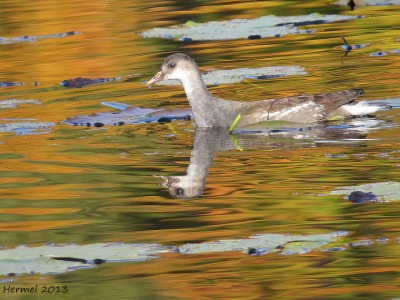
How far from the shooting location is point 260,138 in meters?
8.36

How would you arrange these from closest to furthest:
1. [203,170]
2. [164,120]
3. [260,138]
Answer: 1. [203,170]
2. [260,138]
3. [164,120]

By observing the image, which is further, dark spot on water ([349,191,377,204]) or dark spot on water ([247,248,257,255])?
dark spot on water ([349,191,377,204])

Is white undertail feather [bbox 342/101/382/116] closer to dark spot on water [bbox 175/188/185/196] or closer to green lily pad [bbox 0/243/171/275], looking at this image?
dark spot on water [bbox 175/188/185/196]

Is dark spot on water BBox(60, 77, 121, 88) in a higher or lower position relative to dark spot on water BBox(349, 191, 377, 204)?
higher

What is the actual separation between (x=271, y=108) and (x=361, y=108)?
0.89 meters

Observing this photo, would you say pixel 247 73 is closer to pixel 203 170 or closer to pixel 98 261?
pixel 203 170

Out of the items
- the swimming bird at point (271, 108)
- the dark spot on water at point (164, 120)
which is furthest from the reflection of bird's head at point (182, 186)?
the dark spot on water at point (164, 120)

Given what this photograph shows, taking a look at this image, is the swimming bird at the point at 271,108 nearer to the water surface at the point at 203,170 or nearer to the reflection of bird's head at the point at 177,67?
the reflection of bird's head at the point at 177,67

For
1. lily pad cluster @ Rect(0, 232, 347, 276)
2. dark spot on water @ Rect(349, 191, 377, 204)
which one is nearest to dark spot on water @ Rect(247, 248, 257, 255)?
lily pad cluster @ Rect(0, 232, 347, 276)

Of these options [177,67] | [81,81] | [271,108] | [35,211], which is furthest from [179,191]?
[81,81]

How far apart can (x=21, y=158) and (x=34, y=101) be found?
2.89m

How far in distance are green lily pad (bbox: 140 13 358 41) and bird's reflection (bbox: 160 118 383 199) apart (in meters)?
3.81

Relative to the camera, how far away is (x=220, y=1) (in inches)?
674

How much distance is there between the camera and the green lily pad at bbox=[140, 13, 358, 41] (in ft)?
41.4
